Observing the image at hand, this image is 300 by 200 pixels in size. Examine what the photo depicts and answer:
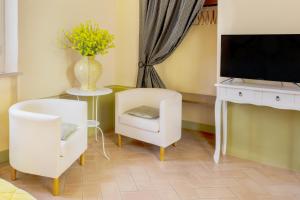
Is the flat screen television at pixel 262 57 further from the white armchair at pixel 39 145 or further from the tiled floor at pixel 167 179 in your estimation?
the white armchair at pixel 39 145

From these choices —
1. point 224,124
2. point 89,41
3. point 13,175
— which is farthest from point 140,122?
point 13,175

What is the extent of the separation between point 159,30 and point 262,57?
61.6 inches

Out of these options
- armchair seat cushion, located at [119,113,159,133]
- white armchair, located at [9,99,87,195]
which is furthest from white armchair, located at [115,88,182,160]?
white armchair, located at [9,99,87,195]

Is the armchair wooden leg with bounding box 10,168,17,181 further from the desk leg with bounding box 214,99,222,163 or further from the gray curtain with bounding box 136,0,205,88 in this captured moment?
the gray curtain with bounding box 136,0,205,88

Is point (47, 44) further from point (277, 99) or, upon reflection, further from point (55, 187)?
point (277, 99)

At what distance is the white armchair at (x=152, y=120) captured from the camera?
11.6 ft

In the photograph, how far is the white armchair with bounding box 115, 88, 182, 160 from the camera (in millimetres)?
3521

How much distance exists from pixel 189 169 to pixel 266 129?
90 centimetres

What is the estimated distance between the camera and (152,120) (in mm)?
3590

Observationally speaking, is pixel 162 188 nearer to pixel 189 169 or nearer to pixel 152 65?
pixel 189 169

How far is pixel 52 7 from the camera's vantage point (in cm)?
367

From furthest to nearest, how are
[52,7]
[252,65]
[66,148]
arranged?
[52,7]
[252,65]
[66,148]

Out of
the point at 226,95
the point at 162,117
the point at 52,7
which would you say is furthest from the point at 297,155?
the point at 52,7

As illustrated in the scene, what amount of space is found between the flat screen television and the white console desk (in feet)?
0.37
